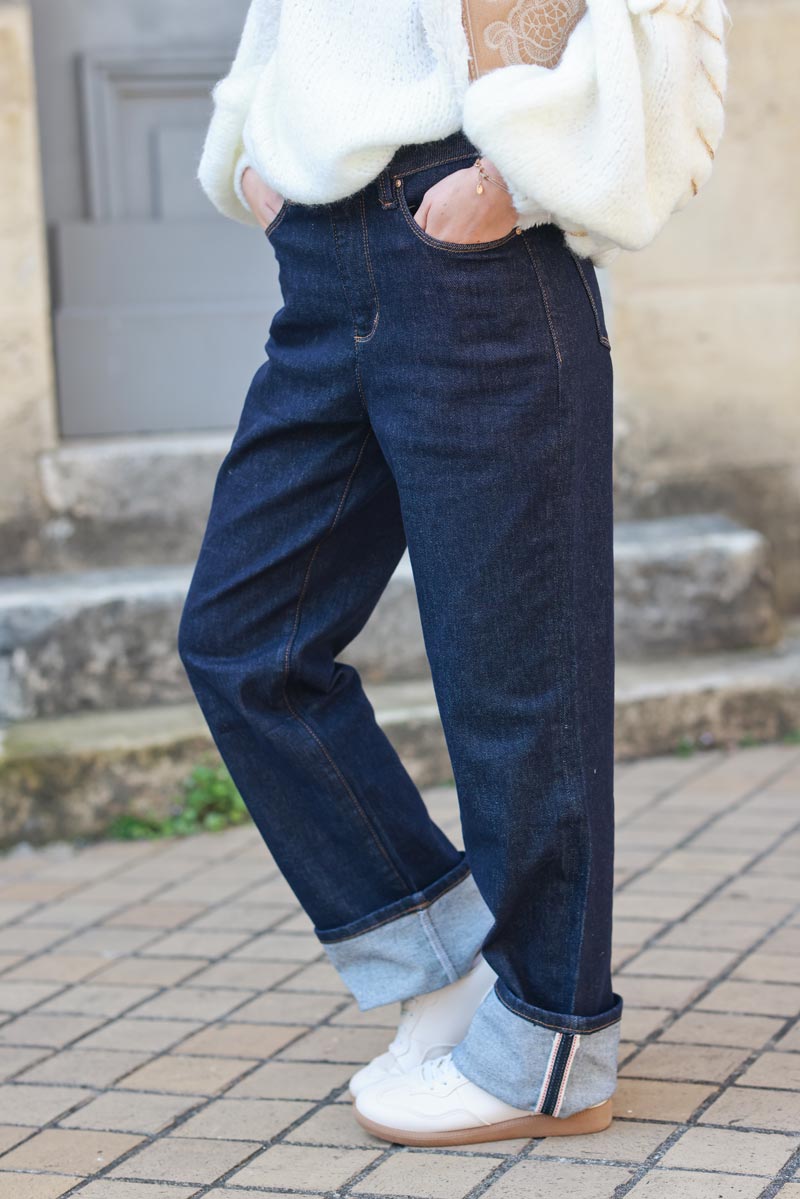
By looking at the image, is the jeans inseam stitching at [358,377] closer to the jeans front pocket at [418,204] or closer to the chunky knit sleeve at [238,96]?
the jeans front pocket at [418,204]

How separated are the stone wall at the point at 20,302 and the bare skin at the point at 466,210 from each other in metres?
2.29

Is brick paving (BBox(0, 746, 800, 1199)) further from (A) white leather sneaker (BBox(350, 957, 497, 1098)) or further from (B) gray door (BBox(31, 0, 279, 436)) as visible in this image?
(B) gray door (BBox(31, 0, 279, 436))

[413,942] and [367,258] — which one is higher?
[367,258]

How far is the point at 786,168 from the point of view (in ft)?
13.4

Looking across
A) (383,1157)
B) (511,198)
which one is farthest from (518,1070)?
(511,198)

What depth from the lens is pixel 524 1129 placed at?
1.93m

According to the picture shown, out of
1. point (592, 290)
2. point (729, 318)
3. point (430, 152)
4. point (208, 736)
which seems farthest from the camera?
point (729, 318)

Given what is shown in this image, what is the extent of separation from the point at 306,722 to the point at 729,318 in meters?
2.51

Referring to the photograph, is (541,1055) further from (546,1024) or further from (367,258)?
(367,258)

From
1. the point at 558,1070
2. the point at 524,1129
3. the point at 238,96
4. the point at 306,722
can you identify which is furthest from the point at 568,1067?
the point at 238,96

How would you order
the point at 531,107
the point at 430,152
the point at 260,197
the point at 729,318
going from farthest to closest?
the point at 729,318 → the point at 260,197 → the point at 430,152 → the point at 531,107

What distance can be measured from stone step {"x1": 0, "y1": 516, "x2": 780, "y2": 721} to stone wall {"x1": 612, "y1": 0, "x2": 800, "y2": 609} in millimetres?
166

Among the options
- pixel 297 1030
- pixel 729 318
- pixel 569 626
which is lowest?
pixel 297 1030

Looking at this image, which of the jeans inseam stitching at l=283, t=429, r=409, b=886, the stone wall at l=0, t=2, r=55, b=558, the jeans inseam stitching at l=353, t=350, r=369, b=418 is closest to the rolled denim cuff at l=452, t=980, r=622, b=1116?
the jeans inseam stitching at l=283, t=429, r=409, b=886
